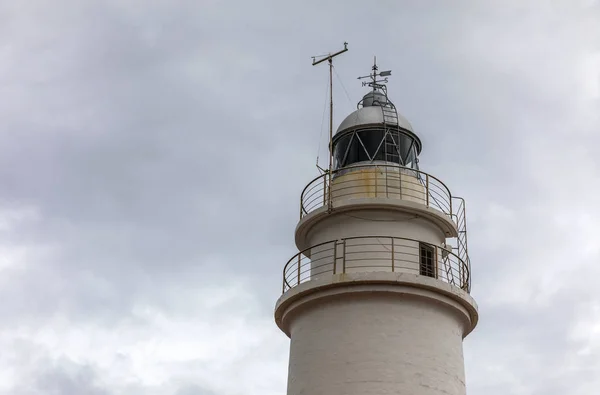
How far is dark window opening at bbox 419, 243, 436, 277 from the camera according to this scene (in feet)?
58.1

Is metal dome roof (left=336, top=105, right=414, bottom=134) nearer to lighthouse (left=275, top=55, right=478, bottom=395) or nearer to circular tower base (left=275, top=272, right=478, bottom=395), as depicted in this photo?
lighthouse (left=275, top=55, right=478, bottom=395)

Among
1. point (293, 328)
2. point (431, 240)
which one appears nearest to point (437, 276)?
point (431, 240)

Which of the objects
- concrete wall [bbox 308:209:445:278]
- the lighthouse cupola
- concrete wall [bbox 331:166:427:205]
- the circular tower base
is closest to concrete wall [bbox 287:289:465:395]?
the circular tower base

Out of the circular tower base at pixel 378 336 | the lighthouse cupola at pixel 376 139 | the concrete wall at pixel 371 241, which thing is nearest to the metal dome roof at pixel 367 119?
the lighthouse cupola at pixel 376 139

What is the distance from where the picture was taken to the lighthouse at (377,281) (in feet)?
53.3

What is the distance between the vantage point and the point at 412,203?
17.6 m

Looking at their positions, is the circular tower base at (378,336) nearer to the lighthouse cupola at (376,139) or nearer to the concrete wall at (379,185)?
the concrete wall at (379,185)

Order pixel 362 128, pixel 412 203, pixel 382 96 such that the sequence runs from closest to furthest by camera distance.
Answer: pixel 412 203 → pixel 362 128 → pixel 382 96

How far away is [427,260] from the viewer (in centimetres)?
1792

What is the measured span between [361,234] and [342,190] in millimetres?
1224

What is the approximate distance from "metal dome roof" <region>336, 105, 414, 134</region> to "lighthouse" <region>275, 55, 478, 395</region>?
0.10 feet

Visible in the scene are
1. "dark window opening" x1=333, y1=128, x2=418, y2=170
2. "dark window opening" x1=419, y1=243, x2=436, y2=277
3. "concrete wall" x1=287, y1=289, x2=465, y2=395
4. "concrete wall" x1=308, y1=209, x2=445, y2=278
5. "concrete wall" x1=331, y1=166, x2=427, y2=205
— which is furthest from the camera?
"dark window opening" x1=333, y1=128, x2=418, y2=170

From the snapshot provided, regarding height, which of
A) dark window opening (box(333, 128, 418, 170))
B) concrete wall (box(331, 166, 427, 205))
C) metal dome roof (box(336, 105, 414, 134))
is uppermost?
metal dome roof (box(336, 105, 414, 134))

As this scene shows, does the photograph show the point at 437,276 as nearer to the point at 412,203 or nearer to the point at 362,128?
the point at 412,203
